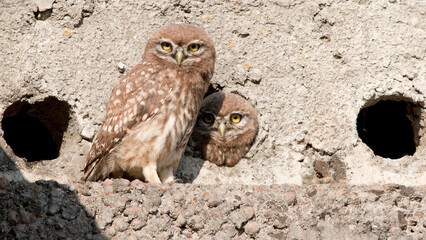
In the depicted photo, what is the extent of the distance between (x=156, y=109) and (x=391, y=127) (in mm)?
2125

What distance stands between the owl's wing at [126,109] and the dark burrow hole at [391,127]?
1.74 meters

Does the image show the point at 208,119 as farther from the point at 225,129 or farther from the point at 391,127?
the point at 391,127

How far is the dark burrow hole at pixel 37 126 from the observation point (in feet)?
14.3

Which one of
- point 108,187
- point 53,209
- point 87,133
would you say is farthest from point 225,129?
point 53,209

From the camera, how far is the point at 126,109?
4070 millimetres

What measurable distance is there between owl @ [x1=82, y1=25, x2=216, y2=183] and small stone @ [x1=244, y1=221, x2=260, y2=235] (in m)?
0.90

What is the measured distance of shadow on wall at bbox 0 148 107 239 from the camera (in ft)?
9.81

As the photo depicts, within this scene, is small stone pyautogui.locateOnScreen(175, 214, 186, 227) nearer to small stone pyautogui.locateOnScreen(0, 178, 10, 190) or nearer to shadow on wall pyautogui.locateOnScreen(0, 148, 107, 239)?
shadow on wall pyautogui.locateOnScreen(0, 148, 107, 239)

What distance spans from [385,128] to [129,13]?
2.22m

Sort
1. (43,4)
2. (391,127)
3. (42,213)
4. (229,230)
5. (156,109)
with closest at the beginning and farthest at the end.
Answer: (42,213), (229,230), (156,109), (43,4), (391,127)

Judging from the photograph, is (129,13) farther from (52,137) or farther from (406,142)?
(406,142)

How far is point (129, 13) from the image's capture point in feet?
14.9

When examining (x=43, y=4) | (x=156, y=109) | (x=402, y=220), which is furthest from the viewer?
(x=43, y=4)

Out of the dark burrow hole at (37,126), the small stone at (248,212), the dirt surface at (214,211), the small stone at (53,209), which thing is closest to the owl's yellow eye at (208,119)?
the dark burrow hole at (37,126)
